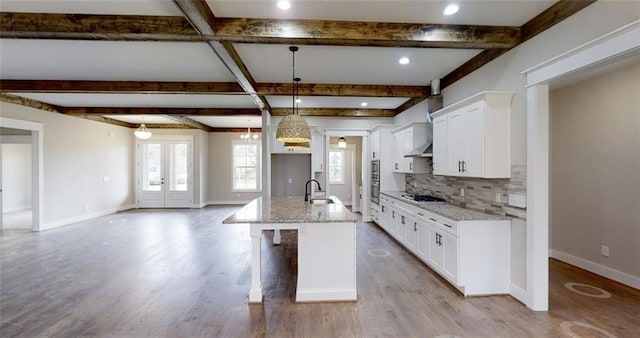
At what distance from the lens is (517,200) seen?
312cm

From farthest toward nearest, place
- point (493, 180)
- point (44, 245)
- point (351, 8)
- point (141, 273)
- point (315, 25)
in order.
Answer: point (44, 245) → point (141, 273) → point (493, 180) → point (315, 25) → point (351, 8)

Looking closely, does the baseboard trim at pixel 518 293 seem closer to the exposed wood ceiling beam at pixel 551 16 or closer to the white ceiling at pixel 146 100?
the exposed wood ceiling beam at pixel 551 16

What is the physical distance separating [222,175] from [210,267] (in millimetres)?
6811

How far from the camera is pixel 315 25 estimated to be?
3.02 m

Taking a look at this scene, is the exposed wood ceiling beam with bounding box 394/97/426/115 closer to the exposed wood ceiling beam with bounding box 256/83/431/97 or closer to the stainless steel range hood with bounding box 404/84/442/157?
the exposed wood ceiling beam with bounding box 256/83/431/97

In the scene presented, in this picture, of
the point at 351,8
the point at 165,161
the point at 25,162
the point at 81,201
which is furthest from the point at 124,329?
the point at 25,162

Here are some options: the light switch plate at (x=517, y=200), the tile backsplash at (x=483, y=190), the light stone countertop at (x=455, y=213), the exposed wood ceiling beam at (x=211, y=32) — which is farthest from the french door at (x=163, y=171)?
the light switch plate at (x=517, y=200)

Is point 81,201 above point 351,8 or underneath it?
underneath

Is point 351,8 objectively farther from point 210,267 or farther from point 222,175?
point 222,175

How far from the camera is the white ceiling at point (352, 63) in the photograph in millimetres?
3746

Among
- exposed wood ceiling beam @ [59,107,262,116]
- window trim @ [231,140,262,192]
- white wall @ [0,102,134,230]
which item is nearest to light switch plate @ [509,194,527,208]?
exposed wood ceiling beam @ [59,107,262,116]

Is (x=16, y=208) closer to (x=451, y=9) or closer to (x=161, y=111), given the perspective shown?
(x=161, y=111)

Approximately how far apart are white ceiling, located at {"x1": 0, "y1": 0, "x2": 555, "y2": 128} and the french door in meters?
3.55

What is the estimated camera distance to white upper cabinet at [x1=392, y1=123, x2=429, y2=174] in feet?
17.2
